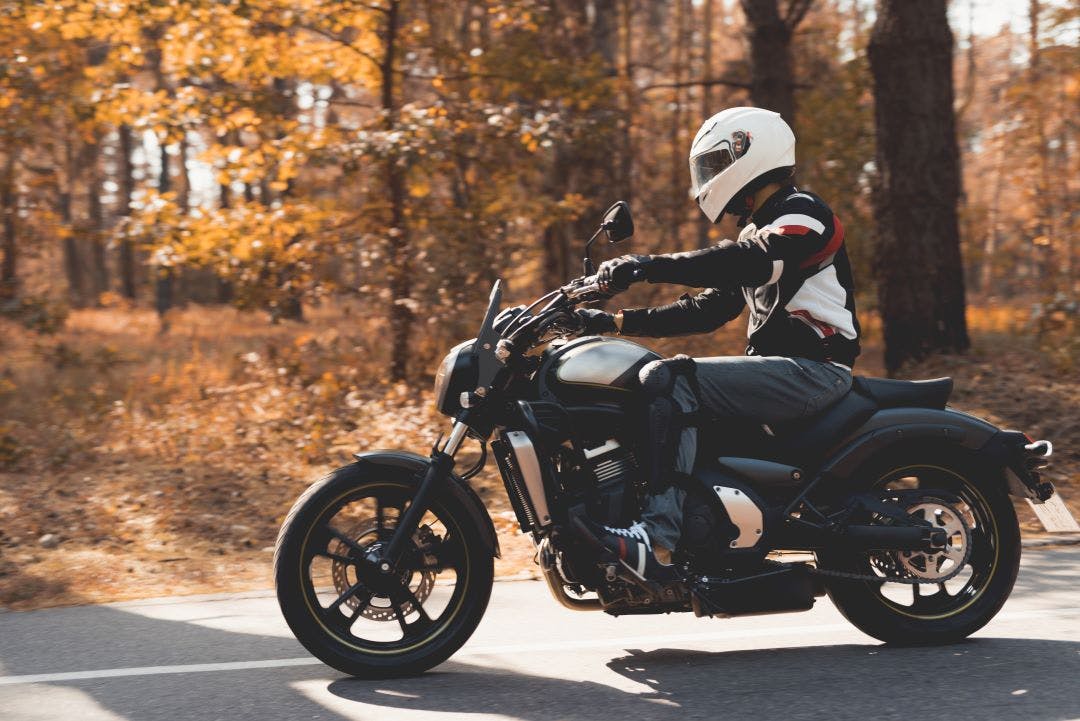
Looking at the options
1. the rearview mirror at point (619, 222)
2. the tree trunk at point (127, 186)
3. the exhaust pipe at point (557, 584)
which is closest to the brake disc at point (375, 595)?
the exhaust pipe at point (557, 584)

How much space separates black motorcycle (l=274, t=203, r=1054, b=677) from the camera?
14.2ft

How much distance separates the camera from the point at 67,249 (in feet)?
116

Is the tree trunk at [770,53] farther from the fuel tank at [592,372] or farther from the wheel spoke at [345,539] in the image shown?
the wheel spoke at [345,539]

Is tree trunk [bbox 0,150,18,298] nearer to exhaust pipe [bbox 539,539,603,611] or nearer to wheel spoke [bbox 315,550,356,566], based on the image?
wheel spoke [bbox 315,550,356,566]

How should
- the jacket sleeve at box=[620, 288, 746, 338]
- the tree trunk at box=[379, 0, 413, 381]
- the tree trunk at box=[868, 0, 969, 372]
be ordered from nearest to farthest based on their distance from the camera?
1. the jacket sleeve at box=[620, 288, 746, 338]
2. the tree trunk at box=[868, 0, 969, 372]
3. the tree trunk at box=[379, 0, 413, 381]

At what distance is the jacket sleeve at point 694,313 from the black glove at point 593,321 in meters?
0.43

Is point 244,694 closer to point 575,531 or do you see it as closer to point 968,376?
point 575,531

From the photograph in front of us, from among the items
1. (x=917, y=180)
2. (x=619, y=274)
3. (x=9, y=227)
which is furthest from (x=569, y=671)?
(x=9, y=227)

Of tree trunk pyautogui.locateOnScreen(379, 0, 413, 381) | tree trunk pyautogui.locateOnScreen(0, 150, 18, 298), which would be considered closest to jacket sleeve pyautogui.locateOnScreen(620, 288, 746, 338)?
tree trunk pyautogui.locateOnScreen(379, 0, 413, 381)

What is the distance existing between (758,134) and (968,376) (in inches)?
255

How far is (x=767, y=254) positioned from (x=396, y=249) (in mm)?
7245

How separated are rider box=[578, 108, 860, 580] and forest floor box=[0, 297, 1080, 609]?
2.31 metres

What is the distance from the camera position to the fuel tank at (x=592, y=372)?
170 inches

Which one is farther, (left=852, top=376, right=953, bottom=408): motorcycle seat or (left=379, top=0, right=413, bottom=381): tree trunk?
(left=379, top=0, right=413, bottom=381): tree trunk
